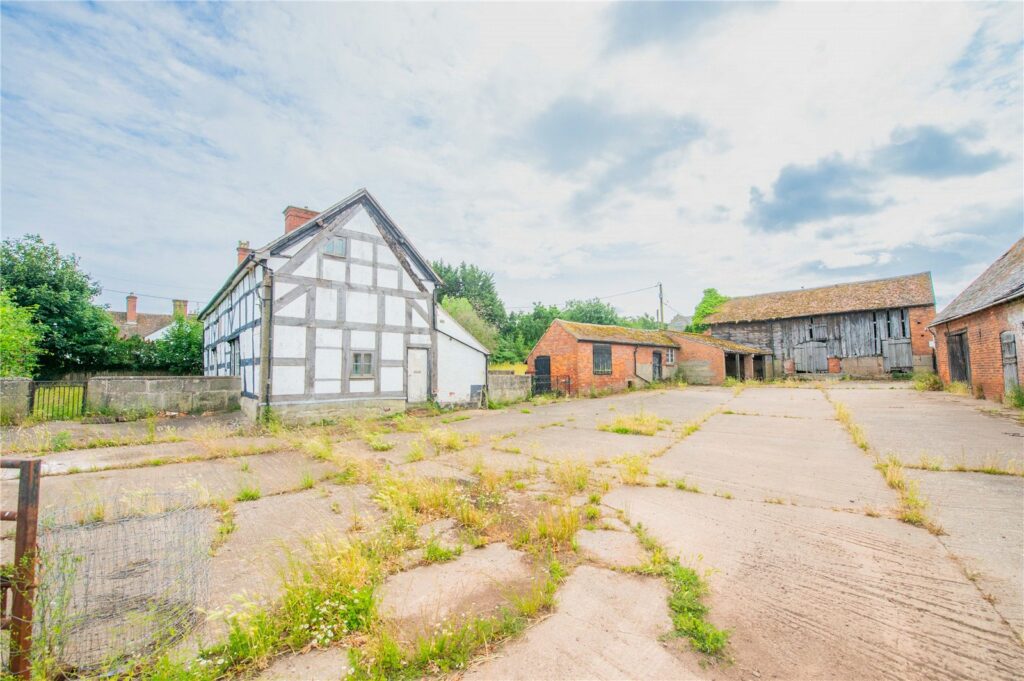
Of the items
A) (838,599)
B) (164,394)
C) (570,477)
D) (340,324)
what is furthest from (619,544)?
(164,394)

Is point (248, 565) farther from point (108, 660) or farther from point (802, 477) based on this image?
point (802, 477)

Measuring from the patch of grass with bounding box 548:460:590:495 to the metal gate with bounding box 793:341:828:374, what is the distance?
109 feet

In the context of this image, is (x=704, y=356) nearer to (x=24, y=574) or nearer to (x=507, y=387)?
(x=507, y=387)

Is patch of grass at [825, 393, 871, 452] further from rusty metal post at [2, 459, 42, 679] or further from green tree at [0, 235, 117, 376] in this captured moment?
green tree at [0, 235, 117, 376]

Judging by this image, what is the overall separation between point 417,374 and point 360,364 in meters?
2.22

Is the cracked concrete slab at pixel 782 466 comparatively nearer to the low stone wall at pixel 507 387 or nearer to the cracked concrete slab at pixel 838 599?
the cracked concrete slab at pixel 838 599

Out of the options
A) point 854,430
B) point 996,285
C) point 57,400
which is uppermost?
point 996,285

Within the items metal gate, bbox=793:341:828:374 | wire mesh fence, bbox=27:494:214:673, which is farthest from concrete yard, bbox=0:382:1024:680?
metal gate, bbox=793:341:828:374

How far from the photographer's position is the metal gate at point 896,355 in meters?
27.7

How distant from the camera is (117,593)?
325 cm

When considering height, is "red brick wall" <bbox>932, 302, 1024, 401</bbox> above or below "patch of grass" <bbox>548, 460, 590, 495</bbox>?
above

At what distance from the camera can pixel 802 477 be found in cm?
631

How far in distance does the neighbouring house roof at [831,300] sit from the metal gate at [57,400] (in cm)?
3882

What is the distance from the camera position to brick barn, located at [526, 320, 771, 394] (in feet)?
73.7
